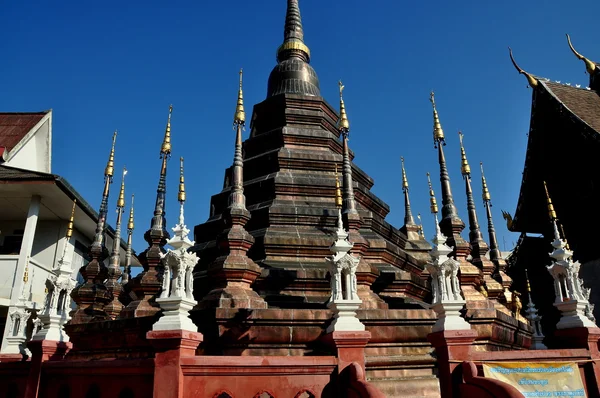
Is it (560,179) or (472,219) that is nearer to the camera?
(472,219)

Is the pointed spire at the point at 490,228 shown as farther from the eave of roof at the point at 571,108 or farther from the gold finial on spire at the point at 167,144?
the gold finial on spire at the point at 167,144

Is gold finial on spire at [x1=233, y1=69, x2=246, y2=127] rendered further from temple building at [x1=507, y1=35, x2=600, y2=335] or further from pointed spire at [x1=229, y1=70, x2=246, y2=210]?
temple building at [x1=507, y1=35, x2=600, y2=335]

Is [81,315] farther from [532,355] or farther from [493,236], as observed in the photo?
[493,236]

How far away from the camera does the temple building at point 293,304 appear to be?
7.50 meters

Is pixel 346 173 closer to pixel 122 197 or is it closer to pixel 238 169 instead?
pixel 238 169

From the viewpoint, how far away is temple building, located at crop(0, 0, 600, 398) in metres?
7.50

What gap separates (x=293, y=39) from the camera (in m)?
20.3

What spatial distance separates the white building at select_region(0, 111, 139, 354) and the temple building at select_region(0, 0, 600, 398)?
3931 mm

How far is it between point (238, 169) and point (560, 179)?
57.1ft

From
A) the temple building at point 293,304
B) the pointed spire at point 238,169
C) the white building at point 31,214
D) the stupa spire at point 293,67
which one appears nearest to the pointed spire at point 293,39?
the stupa spire at point 293,67

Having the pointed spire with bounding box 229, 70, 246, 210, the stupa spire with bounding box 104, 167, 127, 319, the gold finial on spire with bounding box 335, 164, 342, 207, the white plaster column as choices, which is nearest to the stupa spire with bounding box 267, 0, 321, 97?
the gold finial on spire with bounding box 335, 164, 342, 207

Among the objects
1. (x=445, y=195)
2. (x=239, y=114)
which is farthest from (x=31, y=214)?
(x=445, y=195)

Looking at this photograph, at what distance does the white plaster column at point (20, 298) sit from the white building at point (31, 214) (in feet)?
0.12

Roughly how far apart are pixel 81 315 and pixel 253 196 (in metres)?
6.22
